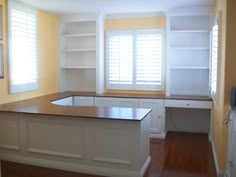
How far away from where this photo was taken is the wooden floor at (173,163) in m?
3.47

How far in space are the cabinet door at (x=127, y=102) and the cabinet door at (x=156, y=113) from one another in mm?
114

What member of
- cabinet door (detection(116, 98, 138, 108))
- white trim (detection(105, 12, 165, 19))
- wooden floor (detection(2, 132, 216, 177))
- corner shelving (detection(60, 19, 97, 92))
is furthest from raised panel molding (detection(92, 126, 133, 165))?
white trim (detection(105, 12, 165, 19))

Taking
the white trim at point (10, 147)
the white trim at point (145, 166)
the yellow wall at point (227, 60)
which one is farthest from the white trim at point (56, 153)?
the yellow wall at point (227, 60)

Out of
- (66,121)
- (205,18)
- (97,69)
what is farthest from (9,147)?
(205,18)

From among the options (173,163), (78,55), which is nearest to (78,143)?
(173,163)

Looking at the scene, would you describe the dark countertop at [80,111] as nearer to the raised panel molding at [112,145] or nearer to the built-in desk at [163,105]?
the raised panel molding at [112,145]

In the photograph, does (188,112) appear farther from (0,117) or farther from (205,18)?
(0,117)

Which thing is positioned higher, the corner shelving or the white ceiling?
the white ceiling

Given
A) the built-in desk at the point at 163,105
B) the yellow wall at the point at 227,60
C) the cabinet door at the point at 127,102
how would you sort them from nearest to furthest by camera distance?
the yellow wall at the point at 227,60, the built-in desk at the point at 163,105, the cabinet door at the point at 127,102

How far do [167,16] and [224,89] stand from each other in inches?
93.8

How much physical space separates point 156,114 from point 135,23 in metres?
1.92

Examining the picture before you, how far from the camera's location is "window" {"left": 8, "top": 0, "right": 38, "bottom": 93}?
4.47 meters

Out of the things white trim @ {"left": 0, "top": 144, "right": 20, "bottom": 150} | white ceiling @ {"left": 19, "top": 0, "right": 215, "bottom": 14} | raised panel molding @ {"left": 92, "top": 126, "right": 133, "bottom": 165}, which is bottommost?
white trim @ {"left": 0, "top": 144, "right": 20, "bottom": 150}

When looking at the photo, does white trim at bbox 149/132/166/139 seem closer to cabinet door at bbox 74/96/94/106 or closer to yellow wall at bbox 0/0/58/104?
cabinet door at bbox 74/96/94/106
